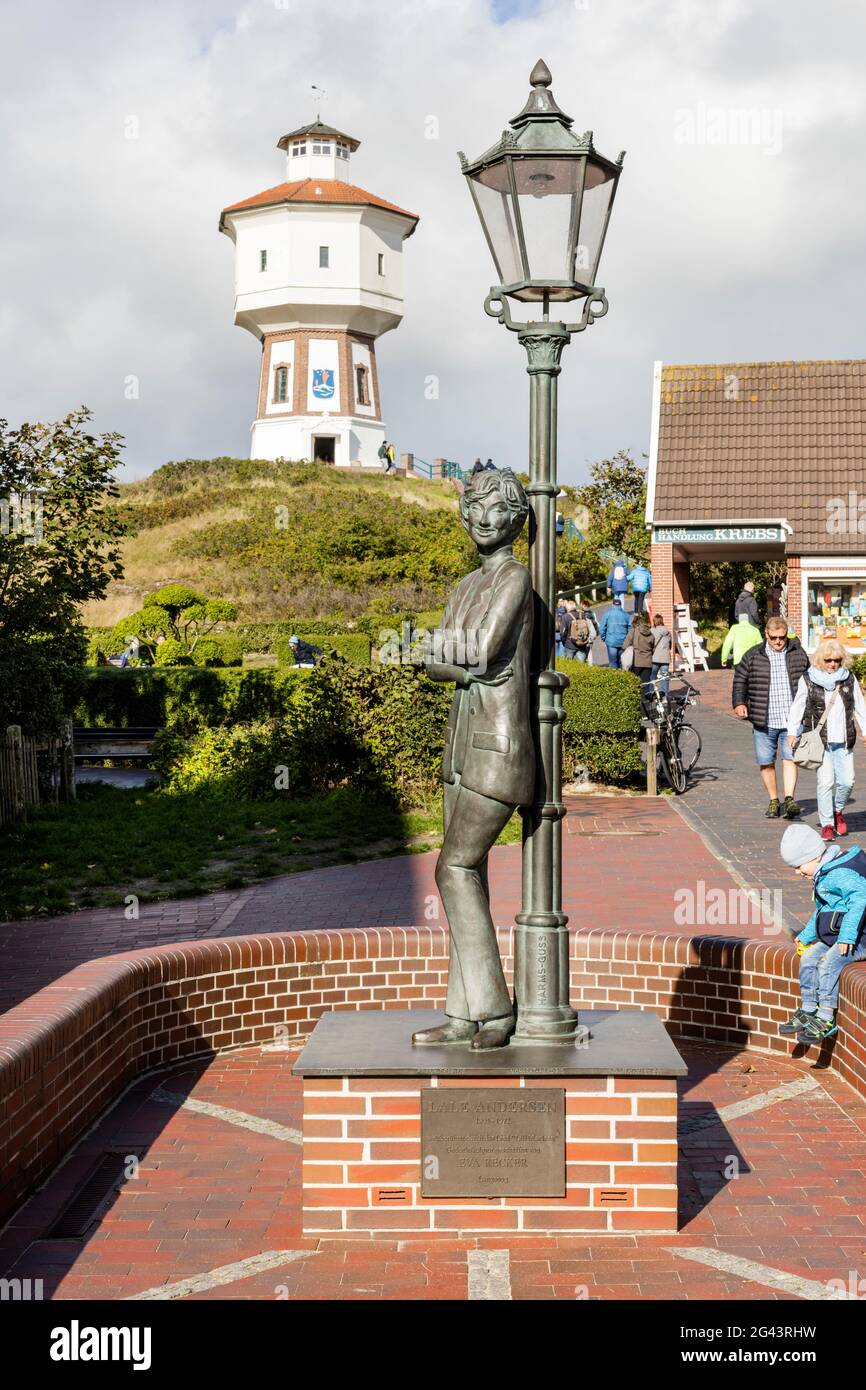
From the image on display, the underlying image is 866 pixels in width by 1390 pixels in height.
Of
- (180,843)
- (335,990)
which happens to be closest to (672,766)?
(180,843)

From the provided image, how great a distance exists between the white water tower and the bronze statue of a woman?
58.4m

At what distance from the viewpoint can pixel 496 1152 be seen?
16.4ft

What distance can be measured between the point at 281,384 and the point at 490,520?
59960 millimetres

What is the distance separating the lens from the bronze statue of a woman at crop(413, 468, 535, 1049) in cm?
507

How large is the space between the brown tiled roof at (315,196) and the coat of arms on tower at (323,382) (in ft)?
23.1

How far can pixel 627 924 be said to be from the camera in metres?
9.77

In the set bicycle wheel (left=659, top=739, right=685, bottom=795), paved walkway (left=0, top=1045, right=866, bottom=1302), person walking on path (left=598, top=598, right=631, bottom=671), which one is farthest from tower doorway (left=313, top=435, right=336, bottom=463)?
paved walkway (left=0, top=1045, right=866, bottom=1302)

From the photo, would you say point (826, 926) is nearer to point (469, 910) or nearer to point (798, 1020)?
point (798, 1020)

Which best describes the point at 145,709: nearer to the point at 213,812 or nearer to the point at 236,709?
the point at 236,709

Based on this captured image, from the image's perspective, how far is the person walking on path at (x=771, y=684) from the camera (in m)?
13.6

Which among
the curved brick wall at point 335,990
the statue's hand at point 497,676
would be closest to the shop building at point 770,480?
the curved brick wall at point 335,990

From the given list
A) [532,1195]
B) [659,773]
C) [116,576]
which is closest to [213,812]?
[116,576]

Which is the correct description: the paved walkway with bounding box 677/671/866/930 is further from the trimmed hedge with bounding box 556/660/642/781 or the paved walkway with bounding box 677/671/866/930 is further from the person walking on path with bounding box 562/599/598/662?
the person walking on path with bounding box 562/599/598/662

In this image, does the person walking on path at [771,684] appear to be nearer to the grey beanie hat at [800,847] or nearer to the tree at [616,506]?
the grey beanie hat at [800,847]
